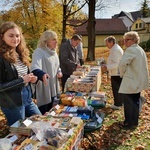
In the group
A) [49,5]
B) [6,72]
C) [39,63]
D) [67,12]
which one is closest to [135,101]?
[39,63]

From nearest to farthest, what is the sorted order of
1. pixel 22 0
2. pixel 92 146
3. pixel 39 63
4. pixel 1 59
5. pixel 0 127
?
pixel 1 59, pixel 39 63, pixel 92 146, pixel 0 127, pixel 22 0

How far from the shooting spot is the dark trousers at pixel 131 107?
3.96 meters

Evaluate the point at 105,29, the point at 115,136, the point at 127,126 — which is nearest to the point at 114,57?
the point at 127,126

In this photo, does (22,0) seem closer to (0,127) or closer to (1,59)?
(0,127)

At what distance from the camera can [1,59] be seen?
2.16 meters

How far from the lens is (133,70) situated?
3.76 metres

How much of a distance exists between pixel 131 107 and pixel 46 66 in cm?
188

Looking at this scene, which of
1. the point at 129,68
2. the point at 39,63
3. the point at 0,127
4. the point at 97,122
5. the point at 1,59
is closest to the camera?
the point at 1,59

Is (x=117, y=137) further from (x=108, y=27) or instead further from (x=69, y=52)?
(x=108, y=27)

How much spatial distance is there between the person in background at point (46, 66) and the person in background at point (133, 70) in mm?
1270

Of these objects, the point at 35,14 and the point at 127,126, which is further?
the point at 35,14

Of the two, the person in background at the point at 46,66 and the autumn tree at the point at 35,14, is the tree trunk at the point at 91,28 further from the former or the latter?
the person in background at the point at 46,66

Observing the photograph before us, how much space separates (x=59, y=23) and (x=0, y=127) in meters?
13.8

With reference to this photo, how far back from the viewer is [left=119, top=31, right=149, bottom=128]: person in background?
3.65 meters
